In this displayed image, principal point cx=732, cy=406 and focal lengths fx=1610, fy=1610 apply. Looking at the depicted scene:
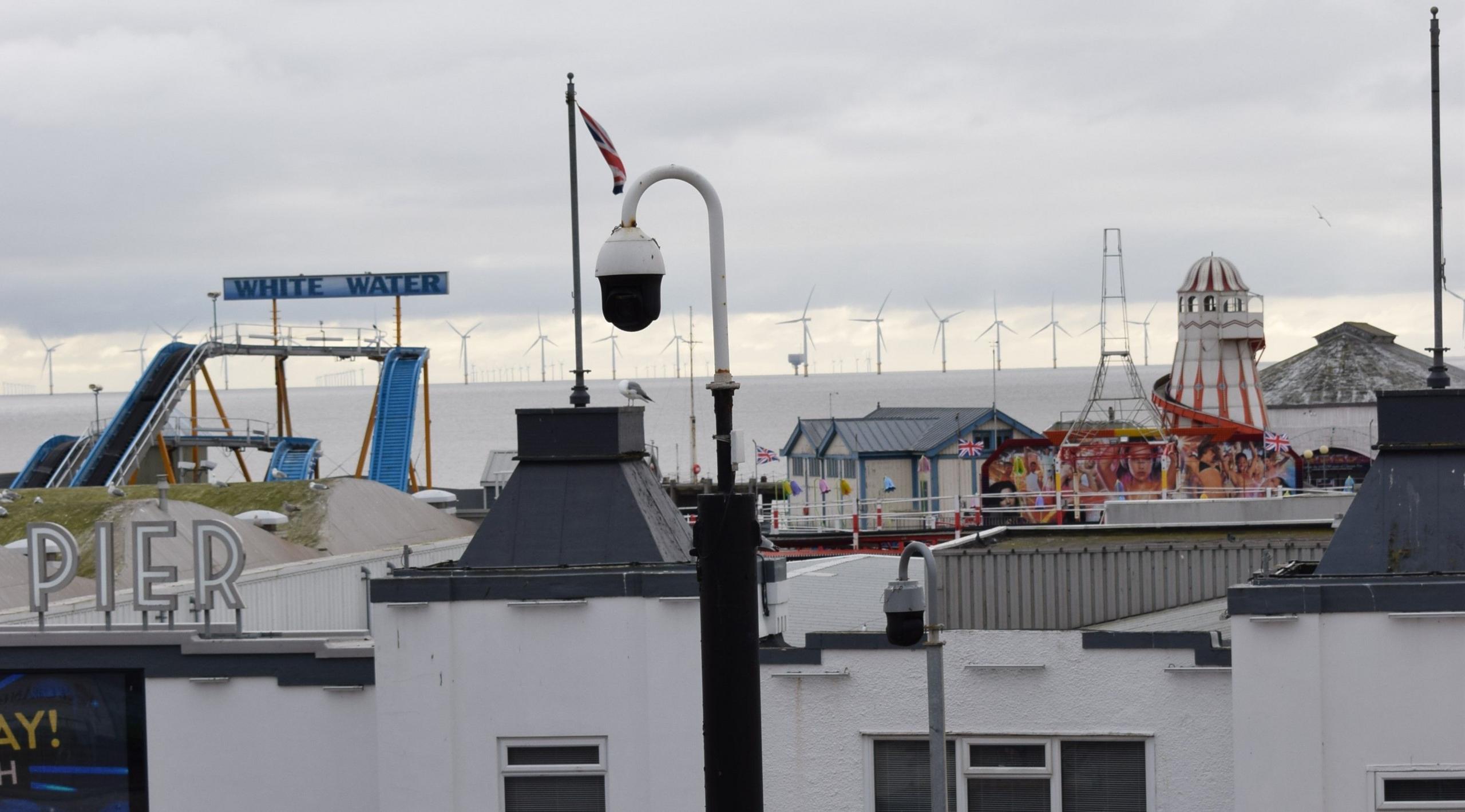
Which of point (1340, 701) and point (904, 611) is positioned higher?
point (904, 611)

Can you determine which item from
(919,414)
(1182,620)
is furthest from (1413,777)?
(919,414)

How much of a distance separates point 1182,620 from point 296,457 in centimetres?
5976

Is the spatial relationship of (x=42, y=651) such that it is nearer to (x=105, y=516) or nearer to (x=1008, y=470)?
(x=105, y=516)

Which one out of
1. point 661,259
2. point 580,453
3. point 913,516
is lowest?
point 913,516

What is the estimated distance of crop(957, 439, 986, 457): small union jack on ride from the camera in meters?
66.0

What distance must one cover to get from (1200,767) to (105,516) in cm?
2837

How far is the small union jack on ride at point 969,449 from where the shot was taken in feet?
217

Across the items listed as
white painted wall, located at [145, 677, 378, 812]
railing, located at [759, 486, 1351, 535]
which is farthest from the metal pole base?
railing, located at [759, 486, 1351, 535]

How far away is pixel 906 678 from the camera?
48.5ft

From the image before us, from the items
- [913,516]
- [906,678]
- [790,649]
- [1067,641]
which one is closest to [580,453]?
[790,649]

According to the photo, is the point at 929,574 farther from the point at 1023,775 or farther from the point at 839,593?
the point at 839,593

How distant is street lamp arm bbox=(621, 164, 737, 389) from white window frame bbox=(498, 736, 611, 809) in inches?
271

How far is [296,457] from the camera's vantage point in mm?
71875

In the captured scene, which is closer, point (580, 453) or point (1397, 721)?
point (1397, 721)
